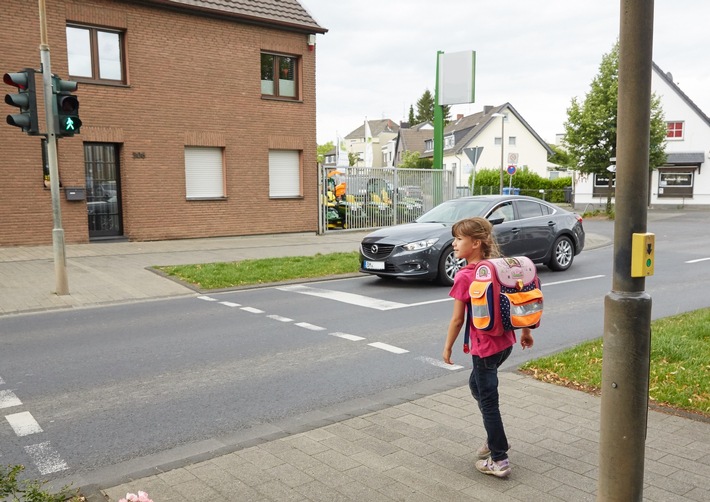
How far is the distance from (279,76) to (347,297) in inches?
502

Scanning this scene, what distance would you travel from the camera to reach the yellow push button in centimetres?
275

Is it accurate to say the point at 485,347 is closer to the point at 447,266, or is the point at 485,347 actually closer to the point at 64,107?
the point at 447,266

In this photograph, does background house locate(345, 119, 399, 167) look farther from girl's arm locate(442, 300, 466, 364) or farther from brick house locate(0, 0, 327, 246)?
girl's arm locate(442, 300, 466, 364)

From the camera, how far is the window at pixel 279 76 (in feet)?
69.5

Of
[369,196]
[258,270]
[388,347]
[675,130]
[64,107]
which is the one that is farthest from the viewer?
[675,130]

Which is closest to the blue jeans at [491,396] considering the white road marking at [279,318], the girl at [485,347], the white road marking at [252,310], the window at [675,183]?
the girl at [485,347]

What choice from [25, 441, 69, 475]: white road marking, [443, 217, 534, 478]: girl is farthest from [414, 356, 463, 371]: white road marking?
[25, 441, 69, 475]: white road marking

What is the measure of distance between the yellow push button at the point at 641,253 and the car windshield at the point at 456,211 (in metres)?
9.68

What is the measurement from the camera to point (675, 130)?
43.4 meters

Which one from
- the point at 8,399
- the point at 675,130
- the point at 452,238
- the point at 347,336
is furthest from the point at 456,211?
the point at 675,130

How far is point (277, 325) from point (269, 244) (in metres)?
10.4

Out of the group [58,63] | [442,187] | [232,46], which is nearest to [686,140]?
[442,187]

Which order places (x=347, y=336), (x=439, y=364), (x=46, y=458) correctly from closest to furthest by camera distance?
1. (x=46, y=458)
2. (x=439, y=364)
3. (x=347, y=336)

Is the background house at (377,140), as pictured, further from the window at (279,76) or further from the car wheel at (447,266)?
the car wheel at (447,266)
